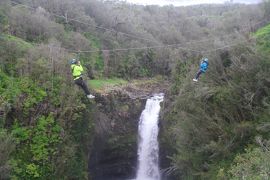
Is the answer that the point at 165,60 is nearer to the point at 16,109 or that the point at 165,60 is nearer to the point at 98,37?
the point at 98,37

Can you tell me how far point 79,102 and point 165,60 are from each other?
33610 mm

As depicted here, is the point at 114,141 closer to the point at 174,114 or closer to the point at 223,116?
the point at 174,114

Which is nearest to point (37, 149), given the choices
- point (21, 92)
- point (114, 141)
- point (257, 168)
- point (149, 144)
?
point (21, 92)

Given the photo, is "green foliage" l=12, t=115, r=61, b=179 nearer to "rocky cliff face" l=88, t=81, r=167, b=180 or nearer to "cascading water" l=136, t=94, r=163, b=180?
"rocky cliff face" l=88, t=81, r=167, b=180

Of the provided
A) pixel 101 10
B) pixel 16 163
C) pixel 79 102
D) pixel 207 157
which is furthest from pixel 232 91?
pixel 101 10

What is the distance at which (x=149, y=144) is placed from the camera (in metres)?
34.2

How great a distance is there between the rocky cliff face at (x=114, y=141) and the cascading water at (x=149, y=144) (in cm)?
55

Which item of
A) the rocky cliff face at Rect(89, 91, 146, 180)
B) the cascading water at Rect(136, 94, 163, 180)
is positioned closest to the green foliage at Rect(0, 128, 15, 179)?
the rocky cliff face at Rect(89, 91, 146, 180)

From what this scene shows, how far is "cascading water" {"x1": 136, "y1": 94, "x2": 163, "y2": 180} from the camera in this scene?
32969 mm

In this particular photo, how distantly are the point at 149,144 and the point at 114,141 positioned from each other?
11.3 ft

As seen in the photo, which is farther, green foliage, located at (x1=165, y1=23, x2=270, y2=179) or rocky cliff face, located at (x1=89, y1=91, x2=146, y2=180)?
rocky cliff face, located at (x1=89, y1=91, x2=146, y2=180)

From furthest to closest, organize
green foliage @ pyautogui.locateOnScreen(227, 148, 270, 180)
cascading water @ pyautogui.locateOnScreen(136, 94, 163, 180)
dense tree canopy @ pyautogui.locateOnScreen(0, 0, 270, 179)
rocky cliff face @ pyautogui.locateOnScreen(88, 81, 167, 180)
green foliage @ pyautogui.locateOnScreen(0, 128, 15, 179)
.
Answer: cascading water @ pyautogui.locateOnScreen(136, 94, 163, 180), rocky cliff face @ pyautogui.locateOnScreen(88, 81, 167, 180), dense tree canopy @ pyautogui.locateOnScreen(0, 0, 270, 179), green foliage @ pyautogui.locateOnScreen(0, 128, 15, 179), green foliage @ pyautogui.locateOnScreen(227, 148, 270, 180)

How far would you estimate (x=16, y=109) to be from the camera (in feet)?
75.7

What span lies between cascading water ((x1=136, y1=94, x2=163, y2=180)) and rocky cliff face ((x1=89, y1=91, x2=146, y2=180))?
55 centimetres
